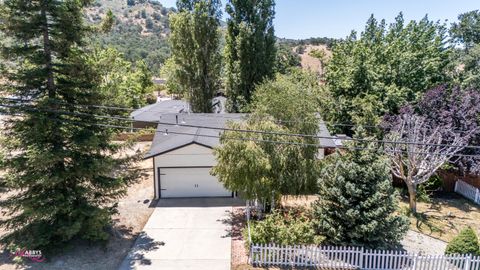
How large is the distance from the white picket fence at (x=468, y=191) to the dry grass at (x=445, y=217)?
32 centimetres

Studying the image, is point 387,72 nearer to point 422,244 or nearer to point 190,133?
point 422,244

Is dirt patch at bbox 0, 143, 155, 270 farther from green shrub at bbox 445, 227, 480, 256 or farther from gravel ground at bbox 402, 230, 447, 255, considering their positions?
green shrub at bbox 445, 227, 480, 256

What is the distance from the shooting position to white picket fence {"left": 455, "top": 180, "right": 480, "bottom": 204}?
17.2 meters

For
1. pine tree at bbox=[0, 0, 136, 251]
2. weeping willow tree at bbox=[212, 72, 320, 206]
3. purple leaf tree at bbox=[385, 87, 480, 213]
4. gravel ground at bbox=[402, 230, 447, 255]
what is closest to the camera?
pine tree at bbox=[0, 0, 136, 251]

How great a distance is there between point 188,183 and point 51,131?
7548mm

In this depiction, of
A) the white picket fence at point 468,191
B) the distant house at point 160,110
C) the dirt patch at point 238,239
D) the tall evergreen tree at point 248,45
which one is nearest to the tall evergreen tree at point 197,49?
the tall evergreen tree at point 248,45

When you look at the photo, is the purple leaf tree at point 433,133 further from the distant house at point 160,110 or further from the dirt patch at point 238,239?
the distant house at point 160,110

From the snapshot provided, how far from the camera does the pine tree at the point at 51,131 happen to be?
10.3 metres

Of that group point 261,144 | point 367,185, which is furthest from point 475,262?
point 261,144

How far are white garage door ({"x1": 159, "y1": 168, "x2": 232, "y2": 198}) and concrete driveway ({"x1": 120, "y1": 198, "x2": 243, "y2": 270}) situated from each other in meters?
0.44

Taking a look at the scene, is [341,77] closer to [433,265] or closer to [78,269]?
[433,265]

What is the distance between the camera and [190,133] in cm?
1745

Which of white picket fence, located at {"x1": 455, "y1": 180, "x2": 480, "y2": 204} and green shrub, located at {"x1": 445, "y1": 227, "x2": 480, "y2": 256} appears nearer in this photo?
green shrub, located at {"x1": 445, "y1": 227, "x2": 480, "y2": 256}

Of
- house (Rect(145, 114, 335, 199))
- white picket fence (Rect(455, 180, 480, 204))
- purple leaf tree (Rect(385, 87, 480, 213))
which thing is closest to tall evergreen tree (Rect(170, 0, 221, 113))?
house (Rect(145, 114, 335, 199))
